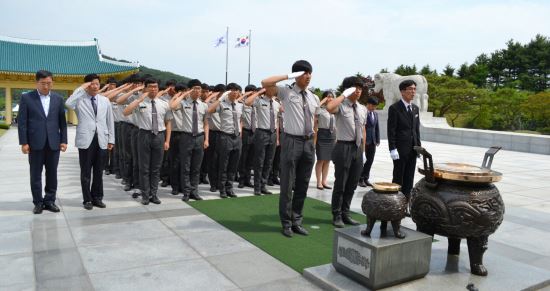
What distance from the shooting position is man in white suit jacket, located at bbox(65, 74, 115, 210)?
4926 mm

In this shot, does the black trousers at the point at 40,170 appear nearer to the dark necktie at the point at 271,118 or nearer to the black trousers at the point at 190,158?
the black trousers at the point at 190,158

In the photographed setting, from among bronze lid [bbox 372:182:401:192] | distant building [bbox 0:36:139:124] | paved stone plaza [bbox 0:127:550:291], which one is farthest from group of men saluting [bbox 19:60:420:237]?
distant building [bbox 0:36:139:124]

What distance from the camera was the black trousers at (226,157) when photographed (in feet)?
19.9

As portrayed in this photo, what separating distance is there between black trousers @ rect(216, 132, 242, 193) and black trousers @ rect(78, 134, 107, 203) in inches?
65.2

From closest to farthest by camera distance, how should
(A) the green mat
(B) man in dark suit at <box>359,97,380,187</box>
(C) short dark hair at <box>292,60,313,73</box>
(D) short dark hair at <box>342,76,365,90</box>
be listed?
1. (A) the green mat
2. (C) short dark hair at <box>292,60,313,73</box>
3. (D) short dark hair at <box>342,76,365,90</box>
4. (B) man in dark suit at <box>359,97,380,187</box>

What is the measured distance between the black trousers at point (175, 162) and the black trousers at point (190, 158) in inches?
12.7

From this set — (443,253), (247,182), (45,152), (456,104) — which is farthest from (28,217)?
(456,104)

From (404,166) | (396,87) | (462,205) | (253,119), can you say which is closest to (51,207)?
(253,119)

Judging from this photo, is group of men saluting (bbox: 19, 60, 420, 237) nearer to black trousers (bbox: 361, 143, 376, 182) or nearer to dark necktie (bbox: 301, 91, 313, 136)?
dark necktie (bbox: 301, 91, 313, 136)

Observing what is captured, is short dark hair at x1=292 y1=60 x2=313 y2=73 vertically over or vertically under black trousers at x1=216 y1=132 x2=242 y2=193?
over

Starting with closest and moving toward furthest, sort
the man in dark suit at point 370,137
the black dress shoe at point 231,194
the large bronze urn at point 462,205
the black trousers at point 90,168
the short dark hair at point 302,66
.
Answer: the large bronze urn at point 462,205 < the short dark hair at point 302,66 < the black trousers at point 90,168 < the black dress shoe at point 231,194 < the man in dark suit at point 370,137

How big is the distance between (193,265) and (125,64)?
27.3m

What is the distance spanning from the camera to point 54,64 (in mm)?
27641

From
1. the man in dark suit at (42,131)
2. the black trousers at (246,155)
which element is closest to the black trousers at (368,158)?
the black trousers at (246,155)
